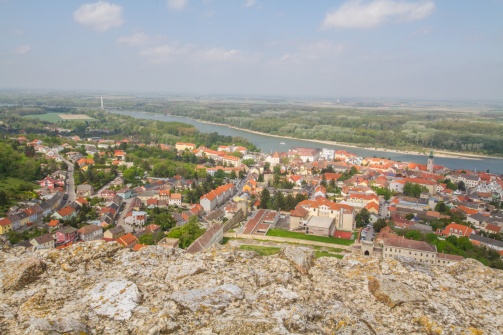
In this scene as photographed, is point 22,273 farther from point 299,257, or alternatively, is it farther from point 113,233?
point 113,233

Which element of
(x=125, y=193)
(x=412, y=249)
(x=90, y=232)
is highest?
(x=412, y=249)

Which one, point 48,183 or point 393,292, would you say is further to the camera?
point 48,183

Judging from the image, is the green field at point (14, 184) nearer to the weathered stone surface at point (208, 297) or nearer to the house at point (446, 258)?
the house at point (446, 258)

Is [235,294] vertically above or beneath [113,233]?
above

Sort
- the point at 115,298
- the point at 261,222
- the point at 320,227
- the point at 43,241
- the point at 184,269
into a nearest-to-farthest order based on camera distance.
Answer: the point at 115,298, the point at 184,269, the point at 43,241, the point at 320,227, the point at 261,222

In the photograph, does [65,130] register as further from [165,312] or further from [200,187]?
[165,312]

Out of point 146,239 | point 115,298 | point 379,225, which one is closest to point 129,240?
point 146,239

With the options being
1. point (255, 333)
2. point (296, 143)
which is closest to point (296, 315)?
point (255, 333)

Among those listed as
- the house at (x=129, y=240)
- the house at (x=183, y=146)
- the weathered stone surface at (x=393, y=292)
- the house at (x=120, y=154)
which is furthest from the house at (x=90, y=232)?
the house at (x=183, y=146)
